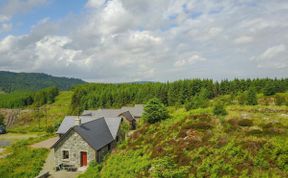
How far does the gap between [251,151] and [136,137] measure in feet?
59.9

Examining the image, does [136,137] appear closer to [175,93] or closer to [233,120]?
[233,120]

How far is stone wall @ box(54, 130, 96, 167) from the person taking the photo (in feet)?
107

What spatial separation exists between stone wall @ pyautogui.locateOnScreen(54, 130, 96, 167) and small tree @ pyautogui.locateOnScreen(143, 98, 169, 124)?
12.7m

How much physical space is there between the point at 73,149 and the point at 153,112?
14.7 meters

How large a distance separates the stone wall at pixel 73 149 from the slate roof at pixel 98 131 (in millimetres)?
582

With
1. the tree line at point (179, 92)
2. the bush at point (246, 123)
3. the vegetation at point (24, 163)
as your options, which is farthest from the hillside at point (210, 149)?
the tree line at point (179, 92)

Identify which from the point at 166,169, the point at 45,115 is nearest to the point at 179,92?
the point at 45,115

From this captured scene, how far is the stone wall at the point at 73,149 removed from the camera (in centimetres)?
3253

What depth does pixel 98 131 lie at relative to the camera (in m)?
36.2

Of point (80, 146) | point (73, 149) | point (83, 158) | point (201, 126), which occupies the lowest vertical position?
point (83, 158)

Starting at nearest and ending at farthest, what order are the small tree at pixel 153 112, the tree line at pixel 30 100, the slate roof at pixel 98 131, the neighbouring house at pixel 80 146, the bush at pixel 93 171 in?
the bush at pixel 93 171, the neighbouring house at pixel 80 146, the slate roof at pixel 98 131, the small tree at pixel 153 112, the tree line at pixel 30 100

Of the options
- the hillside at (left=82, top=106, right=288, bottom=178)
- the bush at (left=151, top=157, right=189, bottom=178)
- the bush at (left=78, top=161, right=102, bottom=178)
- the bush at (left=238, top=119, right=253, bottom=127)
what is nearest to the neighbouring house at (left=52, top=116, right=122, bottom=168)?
the bush at (left=78, top=161, right=102, bottom=178)

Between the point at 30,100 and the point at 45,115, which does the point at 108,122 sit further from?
the point at 30,100

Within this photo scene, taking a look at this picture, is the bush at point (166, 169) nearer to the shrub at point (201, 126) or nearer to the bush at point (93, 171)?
the bush at point (93, 171)
